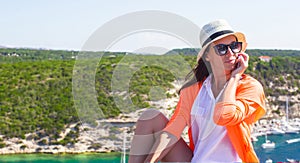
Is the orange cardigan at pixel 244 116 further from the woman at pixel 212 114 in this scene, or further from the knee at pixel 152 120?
the knee at pixel 152 120

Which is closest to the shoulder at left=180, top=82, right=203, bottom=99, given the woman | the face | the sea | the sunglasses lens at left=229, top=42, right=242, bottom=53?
the woman

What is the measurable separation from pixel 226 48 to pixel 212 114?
26cm

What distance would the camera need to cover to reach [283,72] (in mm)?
30016

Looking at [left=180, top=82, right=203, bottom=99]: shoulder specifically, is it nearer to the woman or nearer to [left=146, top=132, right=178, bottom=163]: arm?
the woman

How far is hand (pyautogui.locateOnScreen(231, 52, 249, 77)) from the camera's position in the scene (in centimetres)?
185

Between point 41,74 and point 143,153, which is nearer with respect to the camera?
point 143,153

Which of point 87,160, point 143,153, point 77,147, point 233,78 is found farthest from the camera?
point 77,147

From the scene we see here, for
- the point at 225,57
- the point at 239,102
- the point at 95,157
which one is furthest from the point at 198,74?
the point at 95,157

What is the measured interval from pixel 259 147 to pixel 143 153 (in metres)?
25.2

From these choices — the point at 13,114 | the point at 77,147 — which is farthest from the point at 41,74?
the point at 77,147

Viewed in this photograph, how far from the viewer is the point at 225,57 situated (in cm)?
187

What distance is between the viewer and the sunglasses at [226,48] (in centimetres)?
186

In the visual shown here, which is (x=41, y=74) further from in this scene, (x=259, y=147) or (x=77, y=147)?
(x=259, y=147)

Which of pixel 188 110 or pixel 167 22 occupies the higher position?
pixel 167 22
